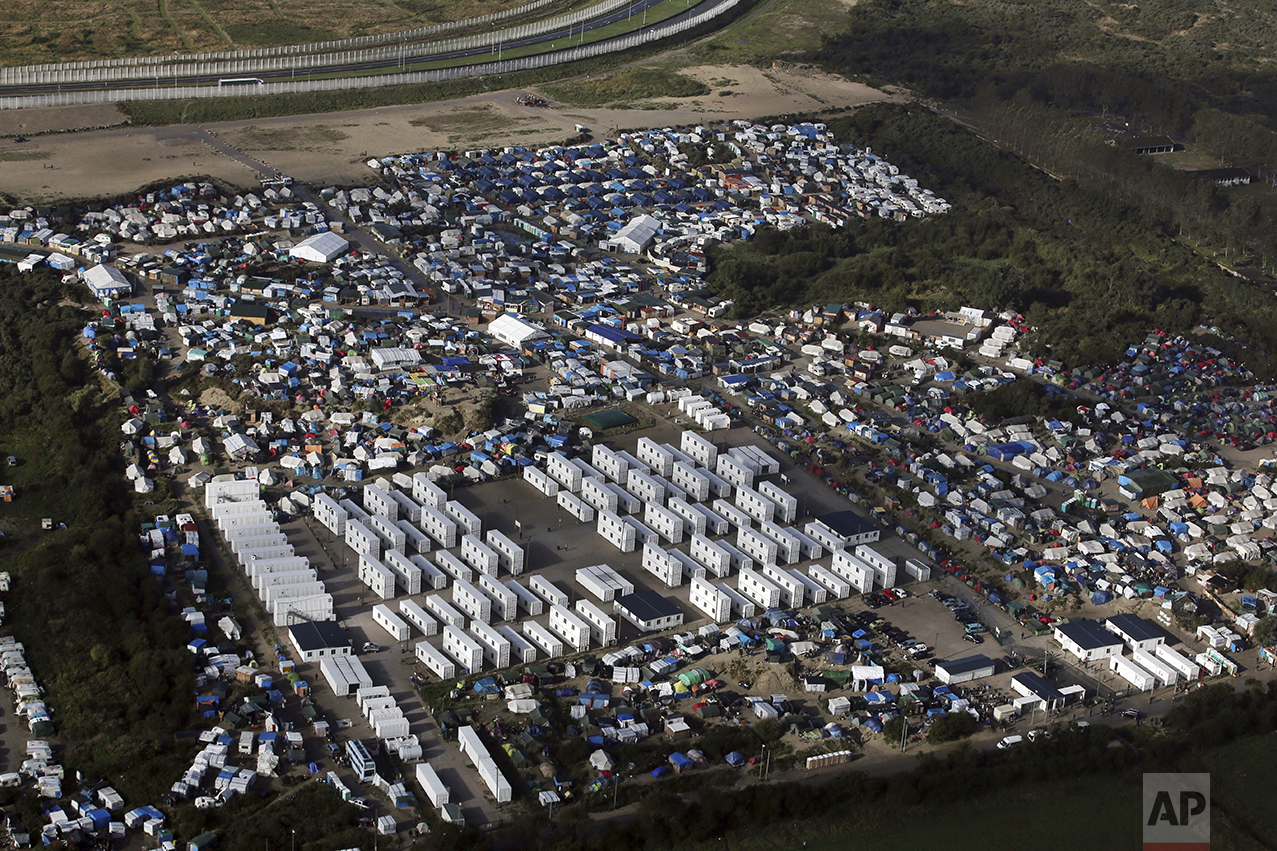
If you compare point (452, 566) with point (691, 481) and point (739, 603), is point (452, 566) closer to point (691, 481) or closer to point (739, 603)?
point (739, 603)

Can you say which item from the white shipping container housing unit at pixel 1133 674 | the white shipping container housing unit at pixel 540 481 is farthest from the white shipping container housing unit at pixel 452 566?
the white shipping container housing unit at pixel 1133 674

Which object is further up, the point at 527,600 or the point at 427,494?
the point at 427,494

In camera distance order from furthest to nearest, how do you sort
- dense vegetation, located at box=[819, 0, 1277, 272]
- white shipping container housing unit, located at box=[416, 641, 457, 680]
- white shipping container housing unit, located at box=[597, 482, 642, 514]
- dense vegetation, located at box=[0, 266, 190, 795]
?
dense vegetation, located at box=[819, 0, 1277, 272] < white shipping container housing unit, located at box=[597, 482, 642, 514] < white shipping container housing unit, located at box=[416, 641, 457, 680] < dense vegetation, located at box=[0, 266, 190, 795]

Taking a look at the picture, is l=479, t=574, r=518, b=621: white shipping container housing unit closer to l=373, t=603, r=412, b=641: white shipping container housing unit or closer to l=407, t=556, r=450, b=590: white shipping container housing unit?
l=407, t=556, r=450, b=590: white shipping container housing unit

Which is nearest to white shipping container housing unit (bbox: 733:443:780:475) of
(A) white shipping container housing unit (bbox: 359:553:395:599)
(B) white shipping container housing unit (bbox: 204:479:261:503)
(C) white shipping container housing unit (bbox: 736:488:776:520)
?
(C) white shipping container housing unit (bbox: 736:488:776:520)

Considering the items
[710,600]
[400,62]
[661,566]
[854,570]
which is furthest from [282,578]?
[400,62]

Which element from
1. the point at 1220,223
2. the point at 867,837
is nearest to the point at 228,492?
the point at 867,837
